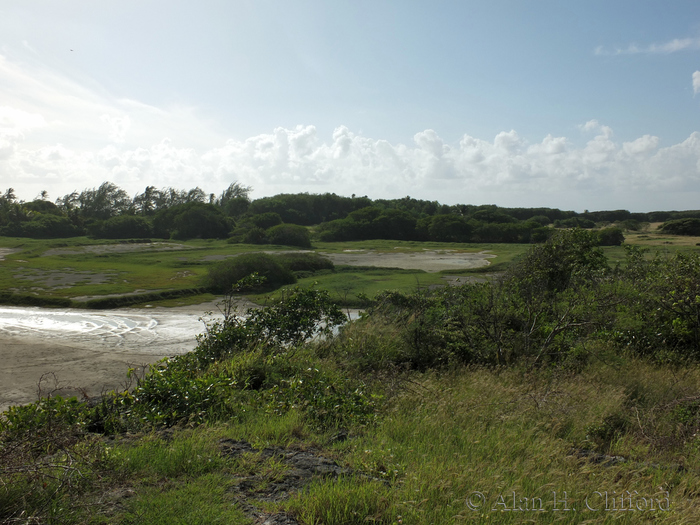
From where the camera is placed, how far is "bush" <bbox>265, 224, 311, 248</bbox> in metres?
62.5

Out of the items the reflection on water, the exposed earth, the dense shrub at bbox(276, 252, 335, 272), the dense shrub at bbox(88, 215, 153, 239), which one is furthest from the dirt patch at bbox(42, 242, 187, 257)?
the exposed earth

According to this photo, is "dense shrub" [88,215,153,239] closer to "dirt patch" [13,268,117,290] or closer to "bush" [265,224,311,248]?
"bush" [265,224,311,248]

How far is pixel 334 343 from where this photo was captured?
924cm

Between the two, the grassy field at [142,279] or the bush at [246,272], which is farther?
the bush at [246,272]

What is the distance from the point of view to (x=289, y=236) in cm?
6291

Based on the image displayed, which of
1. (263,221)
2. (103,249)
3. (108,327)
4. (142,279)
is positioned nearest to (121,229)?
(263,221)

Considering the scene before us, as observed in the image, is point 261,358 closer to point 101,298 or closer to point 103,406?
point 103,406

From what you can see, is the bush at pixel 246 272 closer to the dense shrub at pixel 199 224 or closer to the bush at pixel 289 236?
the bush at pixel 289 236

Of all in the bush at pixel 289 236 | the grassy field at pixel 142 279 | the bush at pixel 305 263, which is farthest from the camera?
the bush at pixel 289 236

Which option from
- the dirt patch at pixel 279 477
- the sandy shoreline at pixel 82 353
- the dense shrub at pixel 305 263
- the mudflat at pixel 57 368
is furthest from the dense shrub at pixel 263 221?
the dirt patch at pixel 279 477

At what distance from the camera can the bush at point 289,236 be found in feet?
205

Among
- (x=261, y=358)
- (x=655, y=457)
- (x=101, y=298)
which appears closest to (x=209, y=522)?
(x=655, y=457)

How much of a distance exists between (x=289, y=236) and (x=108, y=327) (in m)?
46.2

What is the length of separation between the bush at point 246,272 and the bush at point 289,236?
107ft
